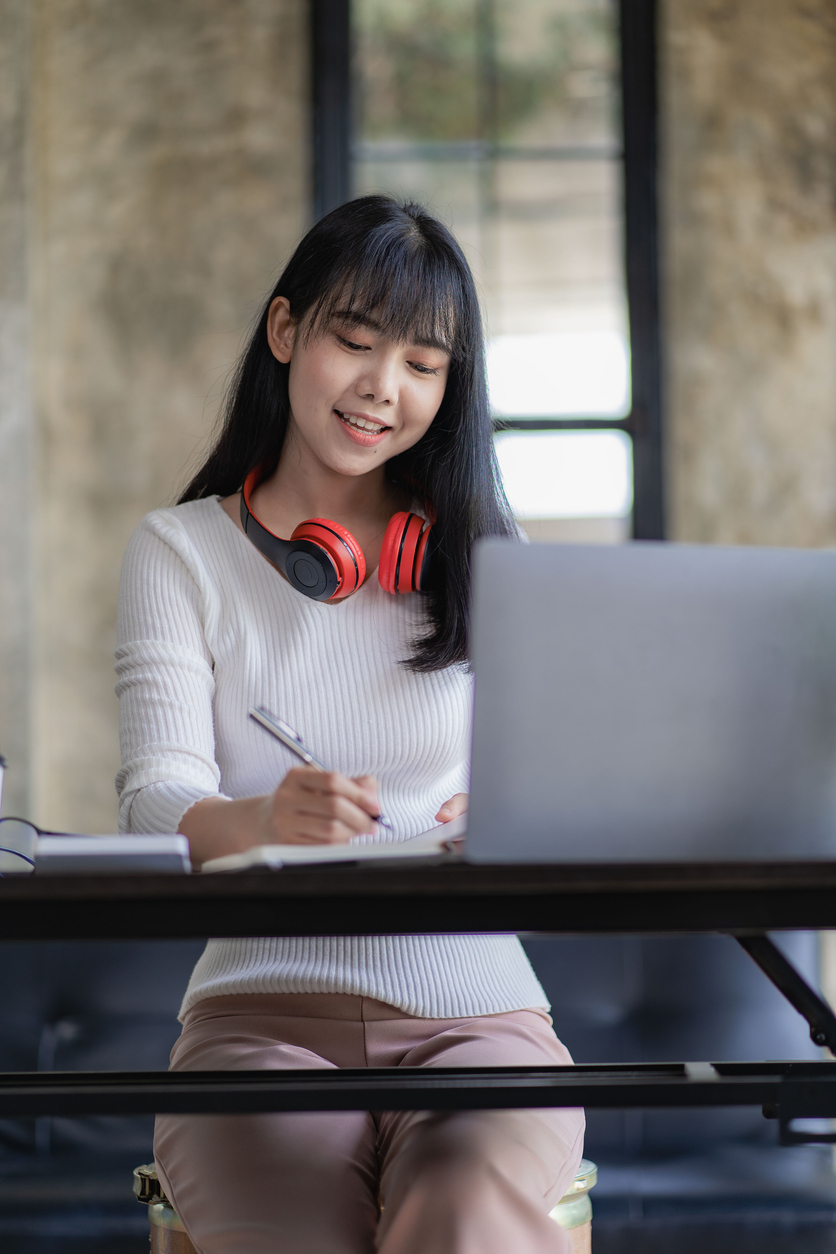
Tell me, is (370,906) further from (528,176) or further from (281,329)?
(528,176)

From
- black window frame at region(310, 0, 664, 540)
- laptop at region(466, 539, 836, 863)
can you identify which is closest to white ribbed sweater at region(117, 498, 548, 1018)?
laptop at region(466, 539, 836, 863)

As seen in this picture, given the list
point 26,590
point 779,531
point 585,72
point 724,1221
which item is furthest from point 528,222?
point 724,1221

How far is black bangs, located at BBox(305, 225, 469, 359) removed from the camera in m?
1.34

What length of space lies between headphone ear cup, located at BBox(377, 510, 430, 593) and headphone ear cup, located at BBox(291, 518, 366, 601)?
0.04 metres

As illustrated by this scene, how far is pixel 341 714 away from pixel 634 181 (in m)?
2.31

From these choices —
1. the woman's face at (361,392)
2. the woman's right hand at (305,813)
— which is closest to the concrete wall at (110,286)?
the woman's face at (361,392)

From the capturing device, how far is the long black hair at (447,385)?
135cm

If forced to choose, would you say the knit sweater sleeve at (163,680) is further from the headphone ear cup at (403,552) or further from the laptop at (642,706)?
the laptop at (642,706)

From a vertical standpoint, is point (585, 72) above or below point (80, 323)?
above

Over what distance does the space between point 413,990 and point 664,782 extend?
19.1 inches

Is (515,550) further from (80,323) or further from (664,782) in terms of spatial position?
(80,323)

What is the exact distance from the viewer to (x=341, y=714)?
1.32 metres

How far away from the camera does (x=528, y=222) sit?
317 cm

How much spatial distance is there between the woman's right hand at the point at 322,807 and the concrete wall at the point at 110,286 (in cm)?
211
